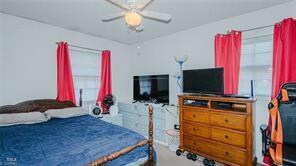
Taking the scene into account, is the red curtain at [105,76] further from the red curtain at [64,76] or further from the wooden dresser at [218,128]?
the wooden dresser at [218,128]

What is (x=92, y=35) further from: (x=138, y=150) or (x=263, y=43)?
(x=263, y=43)

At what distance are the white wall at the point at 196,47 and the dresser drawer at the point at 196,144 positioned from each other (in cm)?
83

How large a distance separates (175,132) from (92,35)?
298 cm

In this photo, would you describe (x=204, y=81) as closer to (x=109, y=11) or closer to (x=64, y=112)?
(x=109, y=11)

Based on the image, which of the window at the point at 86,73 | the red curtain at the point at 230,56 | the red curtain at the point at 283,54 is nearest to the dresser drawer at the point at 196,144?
the red curtain at the point at 283,54

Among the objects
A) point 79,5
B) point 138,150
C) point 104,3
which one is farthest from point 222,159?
point 79,5

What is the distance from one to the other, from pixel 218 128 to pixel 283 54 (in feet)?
4.65

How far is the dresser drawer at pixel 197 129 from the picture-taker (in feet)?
8.73

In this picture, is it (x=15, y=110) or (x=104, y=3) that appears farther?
(x=15, y=110)

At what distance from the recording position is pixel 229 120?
241cm

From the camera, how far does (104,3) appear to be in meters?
2.40

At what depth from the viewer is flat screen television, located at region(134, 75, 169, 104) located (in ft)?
12.4

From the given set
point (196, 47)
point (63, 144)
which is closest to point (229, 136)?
point (196, 47)

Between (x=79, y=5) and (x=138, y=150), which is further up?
(x=79, y=5)
